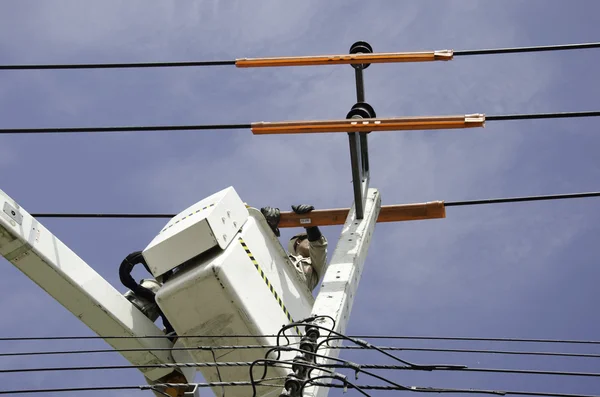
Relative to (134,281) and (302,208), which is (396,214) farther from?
(134,281)

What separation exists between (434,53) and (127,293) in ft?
9.98

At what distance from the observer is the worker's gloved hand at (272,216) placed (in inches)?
296

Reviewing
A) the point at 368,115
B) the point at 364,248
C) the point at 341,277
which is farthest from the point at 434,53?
the point at 341,277

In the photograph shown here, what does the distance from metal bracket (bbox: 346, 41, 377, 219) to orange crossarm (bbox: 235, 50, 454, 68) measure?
0.08 metres

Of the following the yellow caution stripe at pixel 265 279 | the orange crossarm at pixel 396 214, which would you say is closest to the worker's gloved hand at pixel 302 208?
the orange crossarm at pixel 396 214

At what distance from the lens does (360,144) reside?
7.33 metres

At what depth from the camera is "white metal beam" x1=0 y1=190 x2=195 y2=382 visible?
6184mm

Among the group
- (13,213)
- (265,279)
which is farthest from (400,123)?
(13,213)

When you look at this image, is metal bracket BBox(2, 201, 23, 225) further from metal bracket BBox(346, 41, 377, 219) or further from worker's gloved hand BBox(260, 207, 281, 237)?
metal bracket BBox(346, 41, 377, 219)

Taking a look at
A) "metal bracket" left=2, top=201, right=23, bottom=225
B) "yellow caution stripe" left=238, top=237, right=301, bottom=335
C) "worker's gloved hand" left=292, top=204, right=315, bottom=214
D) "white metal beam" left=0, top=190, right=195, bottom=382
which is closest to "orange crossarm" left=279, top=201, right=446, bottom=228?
"worker's gloved hand" left=292, top=204, right=315, bottom=214

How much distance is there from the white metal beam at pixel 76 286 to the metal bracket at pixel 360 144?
1655 millimetres

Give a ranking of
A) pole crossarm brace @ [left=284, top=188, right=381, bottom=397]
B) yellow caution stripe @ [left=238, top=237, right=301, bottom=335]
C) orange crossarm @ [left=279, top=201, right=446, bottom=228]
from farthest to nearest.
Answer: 1. orange crossarm @ [left=279, top=201, right=446, bottom=228]
2. yellow caution stripe @ [left=238, top=237, right=301, bottom=335]
3. pole crossarm brace @ [left=284, top=188, right=381, bottom=397]

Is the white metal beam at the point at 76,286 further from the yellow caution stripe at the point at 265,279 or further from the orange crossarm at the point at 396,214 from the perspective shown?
the orange crossarm at the point at 396,214

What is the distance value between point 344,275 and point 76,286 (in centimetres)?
171
